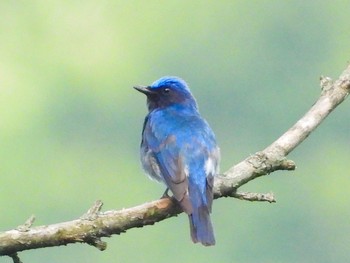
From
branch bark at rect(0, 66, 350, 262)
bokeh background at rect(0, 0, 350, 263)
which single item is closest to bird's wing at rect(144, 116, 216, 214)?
branch bark at rect(0, 66, 350, 262)

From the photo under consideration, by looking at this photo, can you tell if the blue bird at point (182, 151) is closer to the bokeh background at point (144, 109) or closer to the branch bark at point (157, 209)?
the branch bark at point (157, 209)

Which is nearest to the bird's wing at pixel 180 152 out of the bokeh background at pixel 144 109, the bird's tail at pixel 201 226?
the bird's tail at pixel 201 226

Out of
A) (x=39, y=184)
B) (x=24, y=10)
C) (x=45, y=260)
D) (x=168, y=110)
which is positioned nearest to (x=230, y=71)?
(x=24, y=10)

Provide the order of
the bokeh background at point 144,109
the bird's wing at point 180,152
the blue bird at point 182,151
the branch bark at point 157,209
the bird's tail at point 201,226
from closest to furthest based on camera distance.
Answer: the branch bark at point 157,209 → the bird's tail at point 201,226 → the blue bird at point 182,151 → the bird's wing at point 180,152 → the bokeh background at point 144,109

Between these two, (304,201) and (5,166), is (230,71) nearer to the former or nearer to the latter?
(304,201)

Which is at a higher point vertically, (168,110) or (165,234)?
(165,234)

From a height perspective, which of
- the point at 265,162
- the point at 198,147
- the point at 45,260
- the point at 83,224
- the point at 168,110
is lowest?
the point at 83,224
